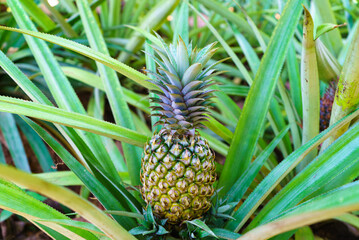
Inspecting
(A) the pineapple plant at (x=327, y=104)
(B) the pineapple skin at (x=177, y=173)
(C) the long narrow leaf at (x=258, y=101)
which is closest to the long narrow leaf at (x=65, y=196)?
(B) the pineapple skin at (x=177, y=173)

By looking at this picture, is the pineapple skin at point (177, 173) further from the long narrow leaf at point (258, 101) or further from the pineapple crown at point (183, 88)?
the long narrow leaf at point (258, 101)

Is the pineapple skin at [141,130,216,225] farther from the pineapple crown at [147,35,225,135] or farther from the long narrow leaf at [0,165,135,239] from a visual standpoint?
the long narrow leaf at [0,165,135,239]

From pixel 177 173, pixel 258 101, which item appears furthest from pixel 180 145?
pixel 258 101

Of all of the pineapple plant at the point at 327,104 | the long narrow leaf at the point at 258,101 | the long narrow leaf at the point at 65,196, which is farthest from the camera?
the pineapple plant at the point at 327,104

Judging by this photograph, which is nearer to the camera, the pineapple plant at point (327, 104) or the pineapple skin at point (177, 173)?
the pineapple skin at point (177, 173)

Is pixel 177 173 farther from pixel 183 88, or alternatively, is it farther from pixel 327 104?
pixel 327 104

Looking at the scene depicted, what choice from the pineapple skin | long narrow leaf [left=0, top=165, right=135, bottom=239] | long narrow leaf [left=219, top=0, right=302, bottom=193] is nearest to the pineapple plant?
long narrow leaf [left=219, top=0, right=302, bottom=193]

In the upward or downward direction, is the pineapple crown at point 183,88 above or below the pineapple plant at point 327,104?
above
